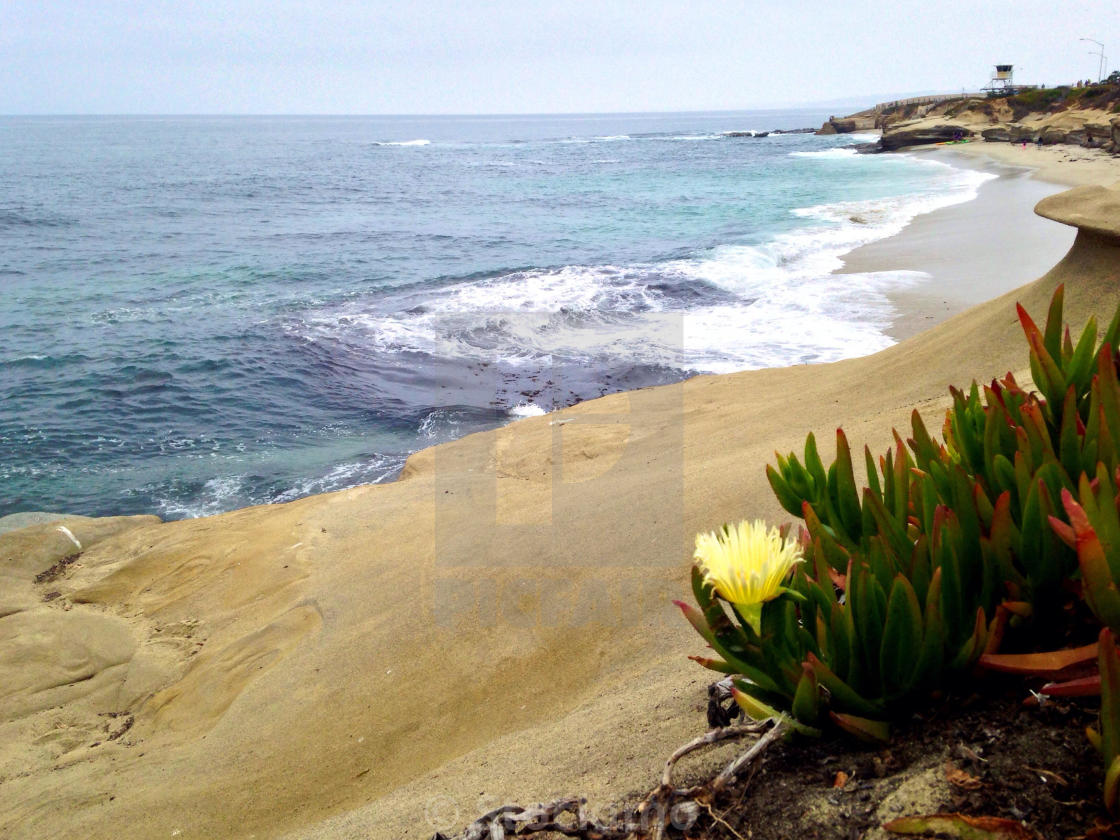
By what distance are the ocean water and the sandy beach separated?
2.47m

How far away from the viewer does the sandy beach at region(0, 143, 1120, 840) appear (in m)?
3.14

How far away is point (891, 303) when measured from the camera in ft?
43.5

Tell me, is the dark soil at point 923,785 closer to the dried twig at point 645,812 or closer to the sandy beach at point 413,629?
the dried twig at point 645,812

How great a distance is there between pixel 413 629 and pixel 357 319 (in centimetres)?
1223

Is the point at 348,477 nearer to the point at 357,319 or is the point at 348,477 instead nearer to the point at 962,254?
the point at 357,319

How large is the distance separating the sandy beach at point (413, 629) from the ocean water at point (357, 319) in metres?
2.47

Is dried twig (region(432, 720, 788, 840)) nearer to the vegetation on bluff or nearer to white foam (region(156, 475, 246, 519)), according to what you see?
the vegetation on bluff

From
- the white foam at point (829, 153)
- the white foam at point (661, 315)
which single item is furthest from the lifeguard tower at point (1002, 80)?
the white foam at point (661, 315)

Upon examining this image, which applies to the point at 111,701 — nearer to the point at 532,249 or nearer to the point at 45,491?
the point at 45,491

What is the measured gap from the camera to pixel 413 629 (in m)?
4.38

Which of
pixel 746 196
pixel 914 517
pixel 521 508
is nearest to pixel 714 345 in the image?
pixel 521 508

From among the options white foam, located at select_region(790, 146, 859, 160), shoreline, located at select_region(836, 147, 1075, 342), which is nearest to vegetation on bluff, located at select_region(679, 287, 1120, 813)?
shoreline, located at select_region(836, 147, 1075, 342)

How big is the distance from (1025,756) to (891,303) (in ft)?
42.7

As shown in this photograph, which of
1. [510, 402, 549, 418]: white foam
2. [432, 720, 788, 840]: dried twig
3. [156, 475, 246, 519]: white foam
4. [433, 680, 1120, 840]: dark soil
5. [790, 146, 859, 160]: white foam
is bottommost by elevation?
[156, 475, 246, 519]: white foam
